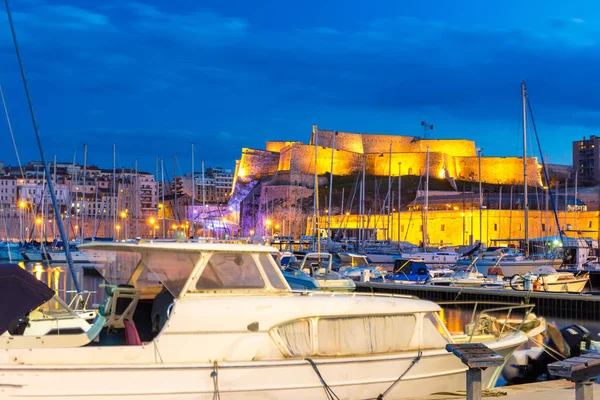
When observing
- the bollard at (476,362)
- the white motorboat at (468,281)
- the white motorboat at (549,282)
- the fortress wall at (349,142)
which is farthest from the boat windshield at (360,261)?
the fortress wall at (349,142)

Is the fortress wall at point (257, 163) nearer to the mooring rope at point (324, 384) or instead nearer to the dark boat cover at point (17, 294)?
the dark boat cover at point (17, 294)

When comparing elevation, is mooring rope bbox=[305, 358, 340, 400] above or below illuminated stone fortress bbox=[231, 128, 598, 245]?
below

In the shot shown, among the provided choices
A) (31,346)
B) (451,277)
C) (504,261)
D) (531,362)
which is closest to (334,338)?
(31,346)

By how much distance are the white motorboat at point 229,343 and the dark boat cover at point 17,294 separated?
1.12 feet

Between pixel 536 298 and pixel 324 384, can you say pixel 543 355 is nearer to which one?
pixel 324 384

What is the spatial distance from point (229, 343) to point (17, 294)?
7.71 feet

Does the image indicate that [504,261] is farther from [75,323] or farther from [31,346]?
[31,346]

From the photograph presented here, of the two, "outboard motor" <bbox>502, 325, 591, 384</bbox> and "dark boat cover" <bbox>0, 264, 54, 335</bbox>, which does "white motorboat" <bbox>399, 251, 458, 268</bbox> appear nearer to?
"outboard motor" <bbox>502, 325, 591, 384</bbox>

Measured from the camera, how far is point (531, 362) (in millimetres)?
12656

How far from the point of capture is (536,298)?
70.8 feet

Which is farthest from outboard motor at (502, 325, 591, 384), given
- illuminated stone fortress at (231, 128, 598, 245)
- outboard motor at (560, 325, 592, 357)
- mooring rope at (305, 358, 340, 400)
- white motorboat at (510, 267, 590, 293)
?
illuminated stone fortress at (231, 128, 598, 245)

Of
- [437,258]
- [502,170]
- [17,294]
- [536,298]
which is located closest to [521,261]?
[437,258]

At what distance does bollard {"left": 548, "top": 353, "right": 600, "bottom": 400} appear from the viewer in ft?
21.0

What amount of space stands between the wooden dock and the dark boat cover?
1198 cm
